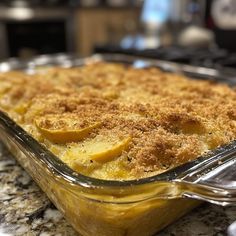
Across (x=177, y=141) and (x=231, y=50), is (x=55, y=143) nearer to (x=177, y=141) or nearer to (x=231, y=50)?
(x=177, y=141)

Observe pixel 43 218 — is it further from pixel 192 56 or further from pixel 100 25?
pixel 100 25

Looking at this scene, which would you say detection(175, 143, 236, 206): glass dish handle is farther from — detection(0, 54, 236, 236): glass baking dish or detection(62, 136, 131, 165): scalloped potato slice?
detection(62, 136, 131, 165): scalloped potato slice

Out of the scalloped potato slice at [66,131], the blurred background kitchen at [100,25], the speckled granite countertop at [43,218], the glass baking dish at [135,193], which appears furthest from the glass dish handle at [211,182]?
the blurred background kitchen at [100,25]

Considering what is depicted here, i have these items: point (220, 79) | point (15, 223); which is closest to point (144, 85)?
point (220, 79)

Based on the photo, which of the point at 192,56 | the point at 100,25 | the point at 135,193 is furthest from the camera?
the point at 100,25

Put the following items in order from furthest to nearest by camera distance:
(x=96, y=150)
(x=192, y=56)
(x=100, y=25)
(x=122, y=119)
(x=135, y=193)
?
1. (x=100, y=25)
2. (x=192, y=56)
3. (x=122, y=119)
4. (x=96, y=150)
5. (x=135, y=193)

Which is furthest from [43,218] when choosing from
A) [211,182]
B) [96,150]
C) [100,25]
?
[100,25]
